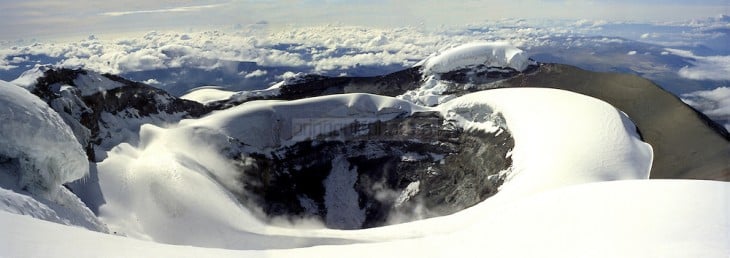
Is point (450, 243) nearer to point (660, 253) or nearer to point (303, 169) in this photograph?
point (660, 253)

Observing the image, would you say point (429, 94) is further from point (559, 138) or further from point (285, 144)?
point (559, 138)

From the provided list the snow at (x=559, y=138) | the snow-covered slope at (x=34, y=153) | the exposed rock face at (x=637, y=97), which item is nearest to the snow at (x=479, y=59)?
the exposed rock face at (x=637, y=97)

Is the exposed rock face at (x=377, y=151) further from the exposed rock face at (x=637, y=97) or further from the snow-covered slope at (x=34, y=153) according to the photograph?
the snow-covered slope at (x=34, y=153)

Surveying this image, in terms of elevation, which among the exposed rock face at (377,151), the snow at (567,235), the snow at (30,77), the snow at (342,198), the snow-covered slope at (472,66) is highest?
the snow at (567,235)

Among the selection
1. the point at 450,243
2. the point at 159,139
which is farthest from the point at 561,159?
the point at 159,139

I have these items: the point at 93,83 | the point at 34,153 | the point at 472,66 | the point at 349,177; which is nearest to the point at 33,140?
the point at 34,153
